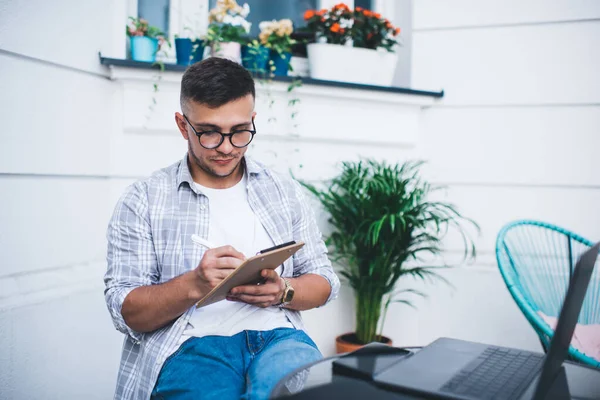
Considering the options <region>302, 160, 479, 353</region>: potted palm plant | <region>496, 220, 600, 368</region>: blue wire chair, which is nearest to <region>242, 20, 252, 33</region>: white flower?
<region>302, 160, 479, 353</region>: potted palm plant

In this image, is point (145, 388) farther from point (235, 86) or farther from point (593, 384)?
point (593, 384)

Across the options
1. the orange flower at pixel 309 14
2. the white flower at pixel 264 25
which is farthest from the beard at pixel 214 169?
the orange flower at pixel 309 14

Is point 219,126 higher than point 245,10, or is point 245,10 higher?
point 245,10

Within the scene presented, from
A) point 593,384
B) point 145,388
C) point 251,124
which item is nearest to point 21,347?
point 145,388

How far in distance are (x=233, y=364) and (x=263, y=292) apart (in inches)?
8.4

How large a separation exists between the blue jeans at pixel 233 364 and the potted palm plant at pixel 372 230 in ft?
3.55

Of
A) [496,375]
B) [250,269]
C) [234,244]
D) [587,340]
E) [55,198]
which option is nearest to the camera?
[496,375]

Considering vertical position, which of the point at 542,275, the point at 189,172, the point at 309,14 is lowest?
the point at 542,275

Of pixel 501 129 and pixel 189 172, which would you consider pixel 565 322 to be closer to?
pixel 189 172

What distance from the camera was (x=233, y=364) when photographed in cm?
148

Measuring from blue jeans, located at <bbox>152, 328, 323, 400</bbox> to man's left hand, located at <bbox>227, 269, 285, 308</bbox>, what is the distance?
12cm

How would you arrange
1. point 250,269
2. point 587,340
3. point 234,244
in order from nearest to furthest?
point 250,269 → point 234,244 → point 587,340

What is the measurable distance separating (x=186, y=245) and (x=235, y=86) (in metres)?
0.52

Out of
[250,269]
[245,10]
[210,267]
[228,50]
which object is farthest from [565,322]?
[245,10]
